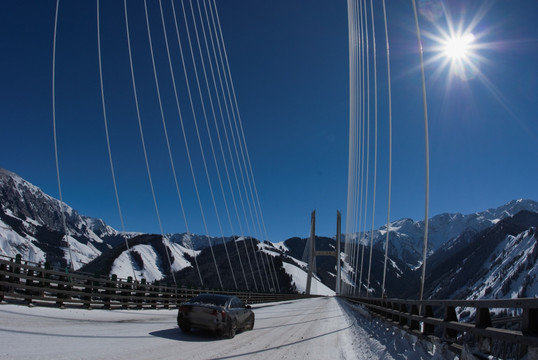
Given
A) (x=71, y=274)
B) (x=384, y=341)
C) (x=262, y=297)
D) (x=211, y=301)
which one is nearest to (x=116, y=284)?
(x=71, y=274)

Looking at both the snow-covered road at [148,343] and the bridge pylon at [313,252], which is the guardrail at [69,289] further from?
the bridge pylon at [313,252]

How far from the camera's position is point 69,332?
28.3 feet

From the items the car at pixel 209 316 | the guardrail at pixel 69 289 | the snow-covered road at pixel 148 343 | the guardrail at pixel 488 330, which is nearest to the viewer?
the guardrail at pixel 488 330

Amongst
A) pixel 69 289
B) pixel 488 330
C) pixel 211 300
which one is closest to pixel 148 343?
pixel 211 300

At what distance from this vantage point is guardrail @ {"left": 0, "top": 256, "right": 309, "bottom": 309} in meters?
11.7

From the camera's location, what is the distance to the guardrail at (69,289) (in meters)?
11.7

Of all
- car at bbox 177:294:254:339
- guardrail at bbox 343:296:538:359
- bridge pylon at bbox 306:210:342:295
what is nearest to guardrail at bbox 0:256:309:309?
car at bbox 177:294:254:339

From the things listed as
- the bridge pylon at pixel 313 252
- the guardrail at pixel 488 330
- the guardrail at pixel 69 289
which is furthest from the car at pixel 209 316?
the bridge pylon at pixel 313 252

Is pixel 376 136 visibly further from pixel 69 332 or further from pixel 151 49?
pixel 69 332

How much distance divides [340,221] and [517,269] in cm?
11174

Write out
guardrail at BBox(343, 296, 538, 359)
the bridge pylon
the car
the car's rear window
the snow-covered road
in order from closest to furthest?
1. guardrail at BBox(343, 296, 538, 359)
2. the snow-covered road
3. the car
4. the car's rear window
5. the bridge pylon

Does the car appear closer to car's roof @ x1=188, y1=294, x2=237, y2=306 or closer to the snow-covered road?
car's roof @ x1=188, y1=294, x2=237, y2=306

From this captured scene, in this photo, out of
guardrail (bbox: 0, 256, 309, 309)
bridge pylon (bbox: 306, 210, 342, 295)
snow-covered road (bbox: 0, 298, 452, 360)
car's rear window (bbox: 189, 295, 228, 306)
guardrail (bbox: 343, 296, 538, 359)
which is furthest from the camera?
bridge pylon (bbox: 306, 210, 342, 295)

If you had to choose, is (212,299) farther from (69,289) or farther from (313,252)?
(313,252)
